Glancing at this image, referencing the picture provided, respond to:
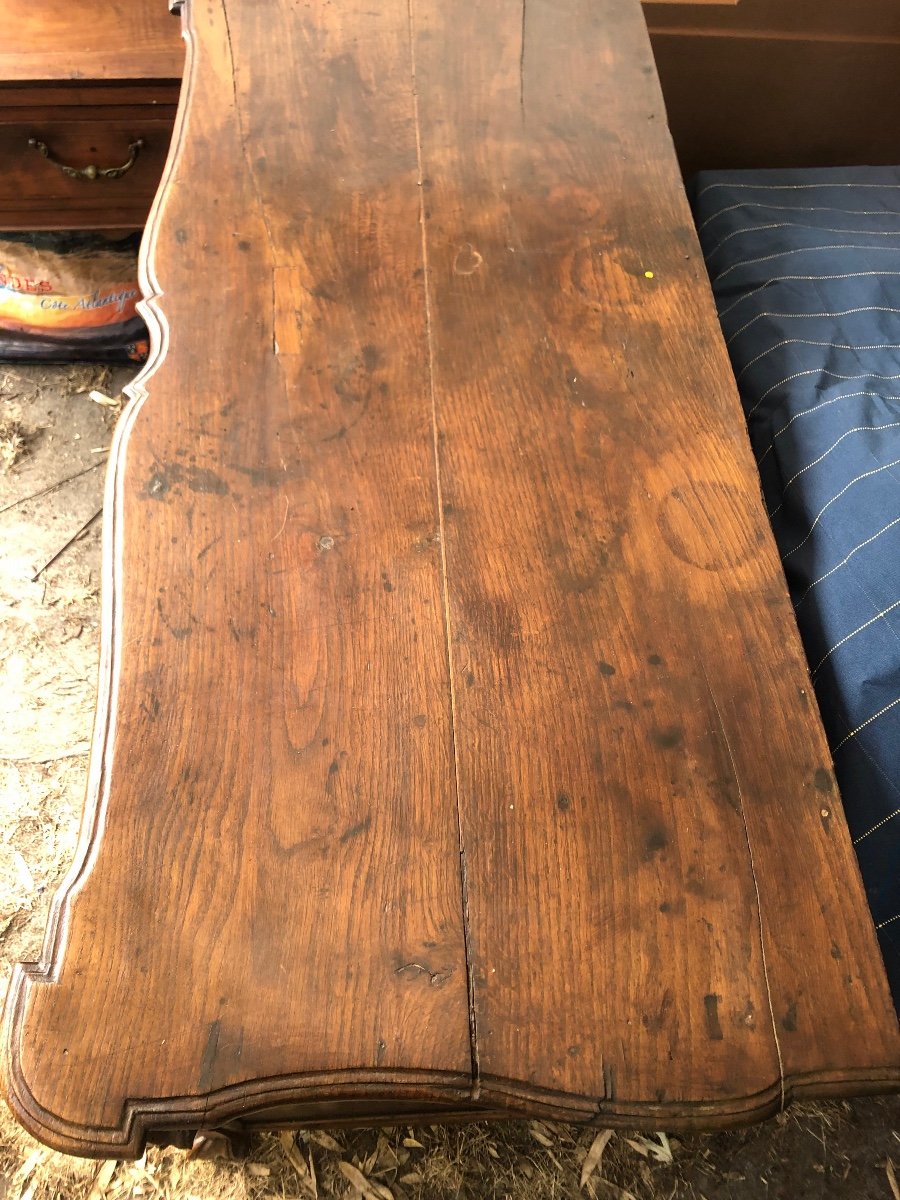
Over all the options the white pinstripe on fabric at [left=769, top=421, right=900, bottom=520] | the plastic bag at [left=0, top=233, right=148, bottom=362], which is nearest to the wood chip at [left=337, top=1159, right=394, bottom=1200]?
the white pinstripe on fabric at [left=769, top=421, right=900, bottom=520]

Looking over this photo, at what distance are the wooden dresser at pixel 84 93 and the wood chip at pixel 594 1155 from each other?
6.17 feet

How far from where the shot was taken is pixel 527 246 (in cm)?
120

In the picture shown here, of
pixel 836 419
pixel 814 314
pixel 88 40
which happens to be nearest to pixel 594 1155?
pixel 836 419

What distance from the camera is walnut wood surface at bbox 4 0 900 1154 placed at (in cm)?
74

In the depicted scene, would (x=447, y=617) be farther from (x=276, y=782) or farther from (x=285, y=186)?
(x=285, y=186)

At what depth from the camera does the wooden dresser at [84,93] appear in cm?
158

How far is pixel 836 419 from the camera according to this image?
4.39ft

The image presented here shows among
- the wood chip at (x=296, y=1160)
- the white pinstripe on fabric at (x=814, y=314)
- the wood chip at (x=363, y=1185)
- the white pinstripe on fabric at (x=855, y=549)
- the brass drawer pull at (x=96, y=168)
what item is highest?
the brass drawer pull at (x=96, y=168)

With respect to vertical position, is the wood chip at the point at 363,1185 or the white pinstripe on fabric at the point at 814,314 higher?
the white pinstripe on fabric at the point at 814,314

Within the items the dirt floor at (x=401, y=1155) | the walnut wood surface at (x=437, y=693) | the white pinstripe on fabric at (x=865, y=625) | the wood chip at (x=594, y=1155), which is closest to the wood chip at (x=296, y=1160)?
the dirt floor at (x=401, y=1155)

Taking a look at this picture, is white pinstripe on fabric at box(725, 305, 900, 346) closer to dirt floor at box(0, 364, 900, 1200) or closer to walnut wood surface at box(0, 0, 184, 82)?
walnut wood surface at box(0, 0, 184, 82)

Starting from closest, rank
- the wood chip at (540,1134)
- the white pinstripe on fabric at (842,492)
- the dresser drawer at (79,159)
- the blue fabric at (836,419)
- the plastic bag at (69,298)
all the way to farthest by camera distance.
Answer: the blue fabric at (836,419) → the white pinstripe on fabric at (842,492) → the wood chip at (540,1134) → the dresser drawer at (79,159) → the plastic bag at (69,298)

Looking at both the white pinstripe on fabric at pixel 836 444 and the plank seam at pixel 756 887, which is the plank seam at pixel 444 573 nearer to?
the plank seam at pixel 756 887

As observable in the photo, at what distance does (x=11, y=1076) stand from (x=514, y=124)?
1.30 m
